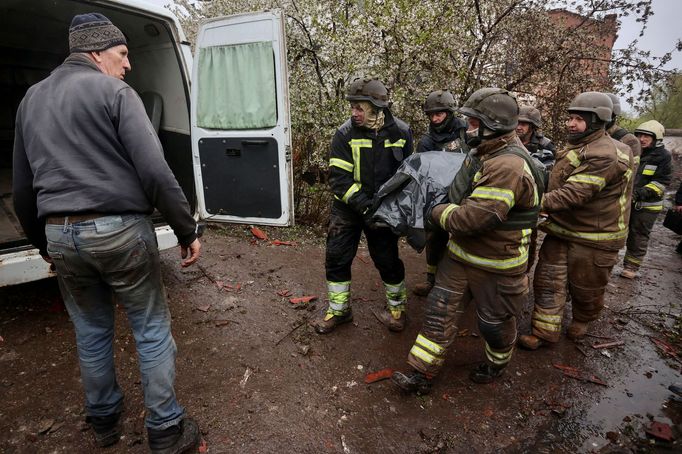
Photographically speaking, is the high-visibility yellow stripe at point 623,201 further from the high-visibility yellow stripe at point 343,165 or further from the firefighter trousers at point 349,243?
the high-visibility yellow stripe at point 343,165

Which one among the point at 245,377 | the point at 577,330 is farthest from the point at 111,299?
the point at 577,330

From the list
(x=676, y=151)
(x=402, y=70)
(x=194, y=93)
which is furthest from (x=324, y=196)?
(x=676, y=151)

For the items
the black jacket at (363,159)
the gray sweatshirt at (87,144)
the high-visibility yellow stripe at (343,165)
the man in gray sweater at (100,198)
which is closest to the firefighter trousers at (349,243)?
the black jacket at (363,159)

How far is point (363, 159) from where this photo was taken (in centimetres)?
291

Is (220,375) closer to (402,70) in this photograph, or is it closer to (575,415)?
(575,415)

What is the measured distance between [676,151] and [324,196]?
10813 millimetres

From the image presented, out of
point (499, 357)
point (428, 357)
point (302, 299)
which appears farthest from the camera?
point (302, 299)

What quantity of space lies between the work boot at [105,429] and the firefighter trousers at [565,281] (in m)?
3.13

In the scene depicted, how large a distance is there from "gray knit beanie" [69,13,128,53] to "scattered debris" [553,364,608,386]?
365 centimetres

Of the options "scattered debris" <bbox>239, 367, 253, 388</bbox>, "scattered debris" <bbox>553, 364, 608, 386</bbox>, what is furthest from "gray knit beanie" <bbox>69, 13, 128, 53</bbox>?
"scattered debris" <bbox>553, 364, 608, 386</bbox>

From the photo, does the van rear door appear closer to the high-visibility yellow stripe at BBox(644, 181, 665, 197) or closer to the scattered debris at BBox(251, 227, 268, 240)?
the scattered debris at BBox(251, 227, 268, 240)

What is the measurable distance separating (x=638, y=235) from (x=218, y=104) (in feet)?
17.3

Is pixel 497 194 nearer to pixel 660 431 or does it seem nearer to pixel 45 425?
pixel 660 431

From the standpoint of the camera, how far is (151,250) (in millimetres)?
1865
